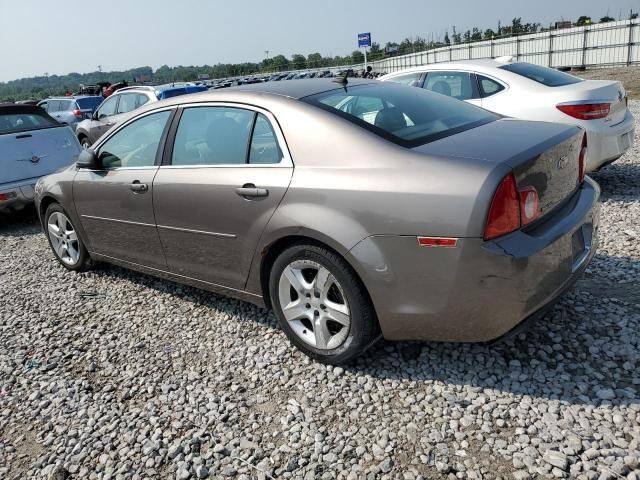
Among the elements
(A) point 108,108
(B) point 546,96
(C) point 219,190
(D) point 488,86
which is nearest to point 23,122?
(A) point 108,108

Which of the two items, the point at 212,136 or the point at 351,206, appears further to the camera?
the point at 212,136

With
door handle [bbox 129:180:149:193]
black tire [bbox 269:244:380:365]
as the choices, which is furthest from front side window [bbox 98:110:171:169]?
black tire [bbox 269:244:380:365]

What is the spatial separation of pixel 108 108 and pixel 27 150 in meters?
4.90

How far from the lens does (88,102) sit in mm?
16844

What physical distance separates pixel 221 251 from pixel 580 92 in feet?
14.7

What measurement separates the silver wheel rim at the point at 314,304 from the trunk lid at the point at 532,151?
0.91 m

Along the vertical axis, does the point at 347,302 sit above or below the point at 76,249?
above

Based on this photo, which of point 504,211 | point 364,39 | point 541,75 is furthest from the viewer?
point 364,39

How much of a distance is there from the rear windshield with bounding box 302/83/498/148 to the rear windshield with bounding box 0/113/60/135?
6.11 metres

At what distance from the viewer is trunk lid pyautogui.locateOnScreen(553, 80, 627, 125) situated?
5.70 metres

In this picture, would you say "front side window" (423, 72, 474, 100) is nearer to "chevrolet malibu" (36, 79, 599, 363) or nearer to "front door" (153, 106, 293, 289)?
"chevrolet malibu" (36, 79, 599, 363)

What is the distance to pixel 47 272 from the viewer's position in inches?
214

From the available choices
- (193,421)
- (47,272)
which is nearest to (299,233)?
(193,421)

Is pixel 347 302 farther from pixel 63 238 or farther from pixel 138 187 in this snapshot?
pixel 63 238
